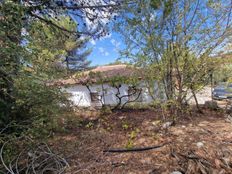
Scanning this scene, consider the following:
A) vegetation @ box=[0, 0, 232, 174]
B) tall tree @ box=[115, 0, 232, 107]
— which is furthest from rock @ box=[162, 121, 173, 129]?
tall tree @ box=[115, 0, 232, 107]

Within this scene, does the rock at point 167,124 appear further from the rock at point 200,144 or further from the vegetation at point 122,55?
the rock at point 200,144

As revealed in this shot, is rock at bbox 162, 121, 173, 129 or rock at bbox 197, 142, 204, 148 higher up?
rock at bbox 162, 121, 173, 129

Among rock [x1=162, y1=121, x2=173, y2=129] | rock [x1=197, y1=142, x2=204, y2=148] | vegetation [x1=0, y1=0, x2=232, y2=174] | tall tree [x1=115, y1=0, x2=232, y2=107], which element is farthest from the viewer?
rock [x1=162, y1=121, x2=173, y2=129]

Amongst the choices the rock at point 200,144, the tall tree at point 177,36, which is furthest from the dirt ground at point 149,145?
the tall tree at point 177,36

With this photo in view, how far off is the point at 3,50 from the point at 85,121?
432 cm

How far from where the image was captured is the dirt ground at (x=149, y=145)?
3.68m

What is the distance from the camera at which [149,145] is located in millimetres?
4523

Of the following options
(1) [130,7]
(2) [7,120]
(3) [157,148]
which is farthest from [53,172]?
(1) [130,7]

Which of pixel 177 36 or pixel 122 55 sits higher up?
pixel 177 36

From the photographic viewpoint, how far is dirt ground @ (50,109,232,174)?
145 inches

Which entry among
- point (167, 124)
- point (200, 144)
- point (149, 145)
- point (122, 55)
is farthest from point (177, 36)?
point (149, 145)

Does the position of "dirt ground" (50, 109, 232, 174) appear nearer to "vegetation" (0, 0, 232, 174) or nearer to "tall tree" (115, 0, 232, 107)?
"vegetation" (0, 0, 232, 174)

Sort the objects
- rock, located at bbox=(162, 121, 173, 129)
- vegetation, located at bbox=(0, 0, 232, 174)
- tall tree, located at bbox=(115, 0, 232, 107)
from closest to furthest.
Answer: vegetation, located at bbox=(0, 0, 232, 174)
tall tree, located at bbox=(115, 0, 232, 107)
rock, located at bbox=(162, 121, 173, 129)

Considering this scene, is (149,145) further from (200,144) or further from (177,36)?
(177,36)
